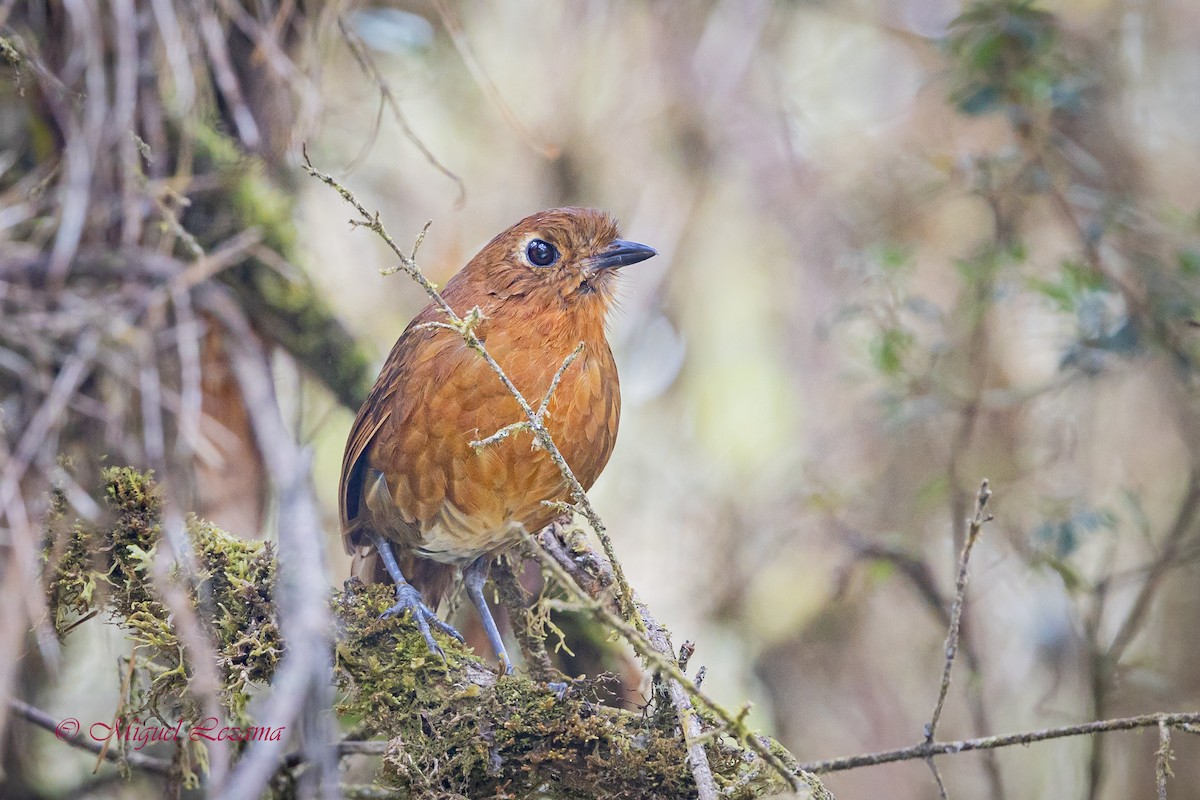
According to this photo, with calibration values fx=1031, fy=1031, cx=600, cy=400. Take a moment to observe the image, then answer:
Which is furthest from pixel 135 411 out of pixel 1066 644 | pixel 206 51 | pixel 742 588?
pixel 1066 644

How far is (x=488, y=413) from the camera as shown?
2.86 m

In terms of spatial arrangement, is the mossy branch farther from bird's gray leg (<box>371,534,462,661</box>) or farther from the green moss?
the green moss

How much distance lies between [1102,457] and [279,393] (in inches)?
164

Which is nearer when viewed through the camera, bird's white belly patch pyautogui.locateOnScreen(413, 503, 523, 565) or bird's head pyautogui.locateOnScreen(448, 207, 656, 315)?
bird's white belly patch pyautogui.locateOnScreen(413, 503, 523, 565)

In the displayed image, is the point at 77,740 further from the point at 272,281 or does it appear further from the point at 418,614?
the point at 272,281

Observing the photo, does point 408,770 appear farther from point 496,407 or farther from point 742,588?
point 742,588

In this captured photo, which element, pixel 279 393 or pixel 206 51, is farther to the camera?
pixel 279 393

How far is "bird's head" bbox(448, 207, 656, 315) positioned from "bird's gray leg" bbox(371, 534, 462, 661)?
89 cm

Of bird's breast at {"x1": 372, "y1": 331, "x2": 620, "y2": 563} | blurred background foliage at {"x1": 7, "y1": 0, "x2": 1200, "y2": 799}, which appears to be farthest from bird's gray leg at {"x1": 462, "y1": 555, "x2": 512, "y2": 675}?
blurred background foliage at {"x1": 7, "y1": 0, "x2": 1200, "y2": 799}

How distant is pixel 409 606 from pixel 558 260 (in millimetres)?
1190

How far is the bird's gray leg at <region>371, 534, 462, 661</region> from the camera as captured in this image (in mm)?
2544

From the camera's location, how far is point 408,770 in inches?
86.3

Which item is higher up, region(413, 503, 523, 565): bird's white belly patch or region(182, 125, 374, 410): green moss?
region(182, 125, 374, 410): green moss

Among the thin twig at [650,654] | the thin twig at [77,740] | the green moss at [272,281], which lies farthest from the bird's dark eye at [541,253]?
the thin twig at [77,740]
